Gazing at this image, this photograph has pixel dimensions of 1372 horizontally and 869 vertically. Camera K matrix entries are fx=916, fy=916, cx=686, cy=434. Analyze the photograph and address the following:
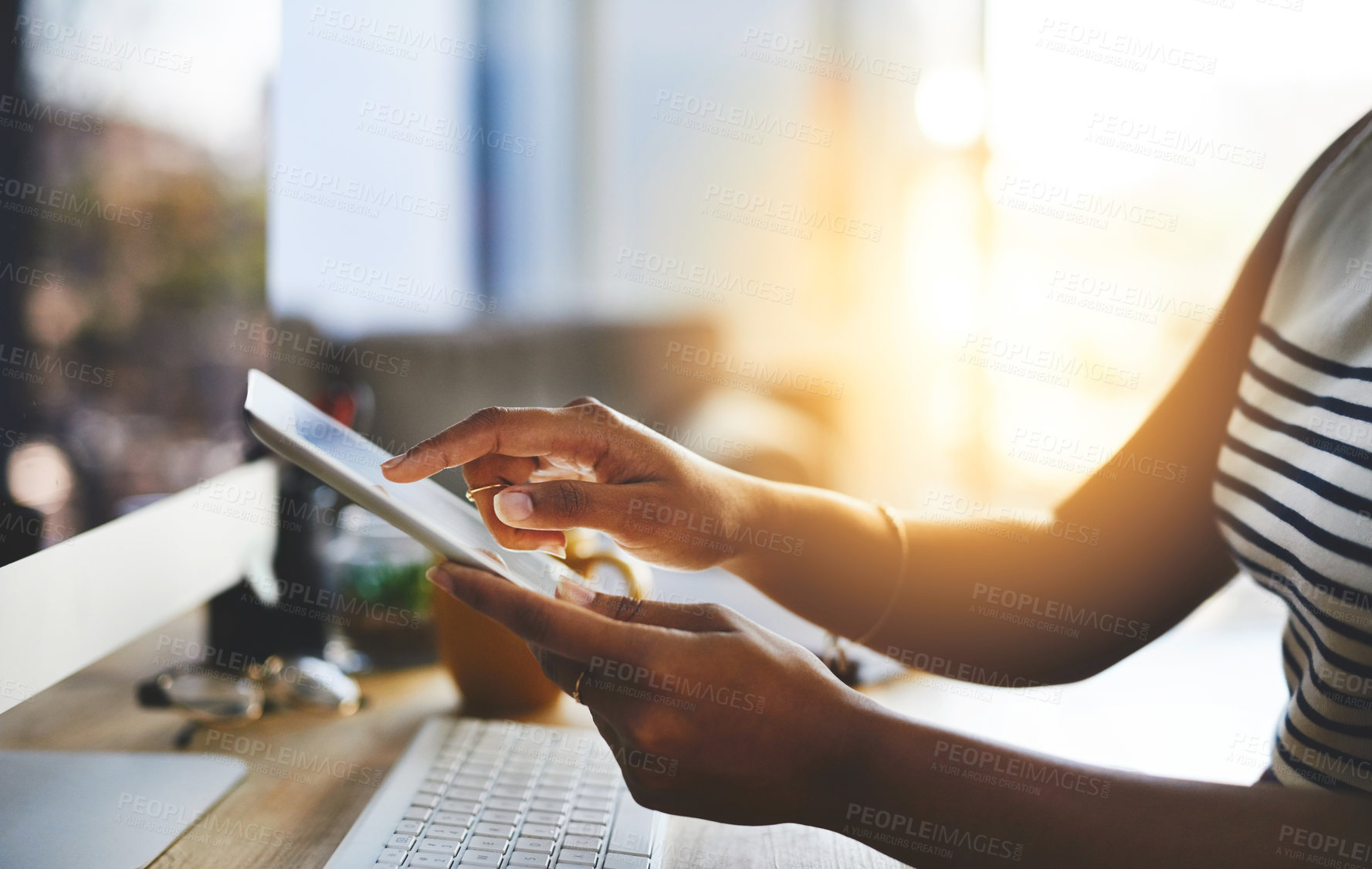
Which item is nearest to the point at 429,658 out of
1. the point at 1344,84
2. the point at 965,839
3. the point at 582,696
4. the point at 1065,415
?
the point at 582,696

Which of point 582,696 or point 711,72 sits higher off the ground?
point 711,72

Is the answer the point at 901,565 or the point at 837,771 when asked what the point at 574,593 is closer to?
the point at 837,771

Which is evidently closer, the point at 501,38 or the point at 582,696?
the point at 582,696

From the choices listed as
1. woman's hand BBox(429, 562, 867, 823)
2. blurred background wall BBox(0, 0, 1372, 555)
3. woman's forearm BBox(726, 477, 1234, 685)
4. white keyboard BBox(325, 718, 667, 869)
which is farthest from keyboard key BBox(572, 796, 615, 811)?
blurred background wall BBox(0, 0, 1372, 555)

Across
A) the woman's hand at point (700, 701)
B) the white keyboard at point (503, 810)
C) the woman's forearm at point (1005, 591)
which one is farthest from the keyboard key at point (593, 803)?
the woman's forearm at point (1005, 591)

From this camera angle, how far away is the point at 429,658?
2.87 feet

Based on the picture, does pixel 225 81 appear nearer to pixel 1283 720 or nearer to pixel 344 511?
pixel 344 511

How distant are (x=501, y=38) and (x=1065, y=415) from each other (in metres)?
2.53

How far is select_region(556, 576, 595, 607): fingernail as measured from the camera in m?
0.50

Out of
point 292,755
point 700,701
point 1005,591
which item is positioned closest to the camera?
point 700,701

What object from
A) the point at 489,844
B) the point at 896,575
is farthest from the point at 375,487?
the point at 896,575

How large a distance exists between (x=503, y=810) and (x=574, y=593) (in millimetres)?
160

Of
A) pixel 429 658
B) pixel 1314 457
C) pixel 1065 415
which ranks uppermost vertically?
pixel 1314 457

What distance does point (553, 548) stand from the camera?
27.8 inches
